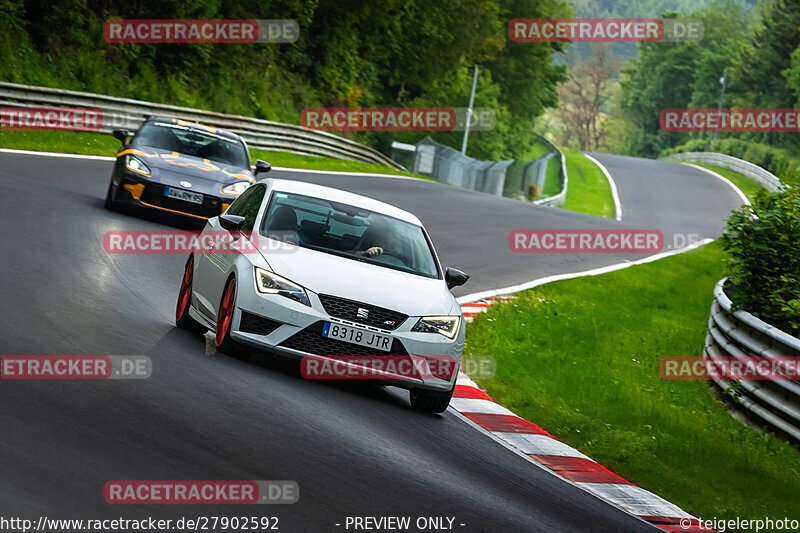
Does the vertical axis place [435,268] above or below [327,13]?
below

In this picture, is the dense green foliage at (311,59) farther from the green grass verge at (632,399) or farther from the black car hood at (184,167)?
the green grass verge at (632,399)

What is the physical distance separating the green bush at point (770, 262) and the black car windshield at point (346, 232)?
435 centimetres

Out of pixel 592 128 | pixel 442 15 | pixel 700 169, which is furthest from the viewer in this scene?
pixel 592 128

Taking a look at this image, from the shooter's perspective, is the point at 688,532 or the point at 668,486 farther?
the point at 668,486

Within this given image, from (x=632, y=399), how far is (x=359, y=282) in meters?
3.97

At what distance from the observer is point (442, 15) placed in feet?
188

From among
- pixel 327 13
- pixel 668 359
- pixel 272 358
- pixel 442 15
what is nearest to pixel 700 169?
pixel 442 15

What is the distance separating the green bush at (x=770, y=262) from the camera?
11.9 meters

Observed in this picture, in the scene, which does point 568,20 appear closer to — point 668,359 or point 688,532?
point 668,359

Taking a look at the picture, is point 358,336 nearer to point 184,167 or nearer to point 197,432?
point 197,432

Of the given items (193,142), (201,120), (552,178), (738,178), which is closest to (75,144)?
(201,120)

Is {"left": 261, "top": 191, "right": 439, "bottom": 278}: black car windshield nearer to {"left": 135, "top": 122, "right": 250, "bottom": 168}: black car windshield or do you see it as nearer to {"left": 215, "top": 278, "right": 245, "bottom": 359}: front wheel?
{"left": 215, "top": 278, "right": 245, "bottom": 359}: front wheel

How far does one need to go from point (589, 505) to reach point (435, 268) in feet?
10.4

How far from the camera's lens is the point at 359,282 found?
28.0ft
